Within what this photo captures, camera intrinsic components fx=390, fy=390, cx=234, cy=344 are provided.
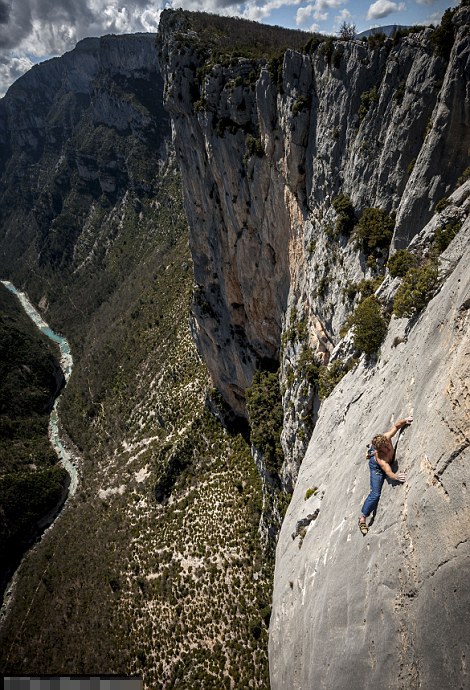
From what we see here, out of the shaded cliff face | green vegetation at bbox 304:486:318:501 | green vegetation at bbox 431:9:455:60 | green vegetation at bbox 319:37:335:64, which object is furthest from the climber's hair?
the shaded cliff face

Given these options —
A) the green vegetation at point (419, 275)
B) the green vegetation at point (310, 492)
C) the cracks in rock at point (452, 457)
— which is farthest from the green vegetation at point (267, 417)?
the cracks in rock at point (452, 457)

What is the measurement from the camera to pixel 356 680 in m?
9.21

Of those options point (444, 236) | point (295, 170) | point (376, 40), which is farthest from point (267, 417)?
point (376, 40)

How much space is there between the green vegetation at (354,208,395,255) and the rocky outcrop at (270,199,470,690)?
6253 mm

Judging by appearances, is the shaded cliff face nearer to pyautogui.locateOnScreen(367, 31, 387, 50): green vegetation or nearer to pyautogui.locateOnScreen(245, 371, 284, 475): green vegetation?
pyautogui.locateOnScreen(245, 371, 284, 475): green vegetation

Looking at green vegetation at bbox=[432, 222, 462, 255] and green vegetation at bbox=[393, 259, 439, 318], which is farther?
green vegetation at bbox=[432, 222, 462, 255]

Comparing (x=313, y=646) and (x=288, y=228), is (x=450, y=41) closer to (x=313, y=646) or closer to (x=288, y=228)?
(x=288, y=228)

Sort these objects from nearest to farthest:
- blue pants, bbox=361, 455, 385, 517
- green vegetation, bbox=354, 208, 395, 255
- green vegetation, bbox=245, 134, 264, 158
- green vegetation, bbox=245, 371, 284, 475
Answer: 1. blue pants, bbox=361, 455, 385, 517
2. green vegetation, bbox=354, 208, 395, 255
3. green vegetation, bbox=245, 134, 264, 158
4. green vegetation, bbox=245, 371, 284, 475

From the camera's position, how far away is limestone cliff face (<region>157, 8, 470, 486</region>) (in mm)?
16250

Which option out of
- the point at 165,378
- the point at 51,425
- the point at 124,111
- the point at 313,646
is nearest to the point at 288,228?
the point at 313,646

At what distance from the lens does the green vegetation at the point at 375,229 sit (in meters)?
18.8

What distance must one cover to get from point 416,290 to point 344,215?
1070cm

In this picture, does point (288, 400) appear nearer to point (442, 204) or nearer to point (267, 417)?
point (267, 417)

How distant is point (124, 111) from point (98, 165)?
25897 mm
